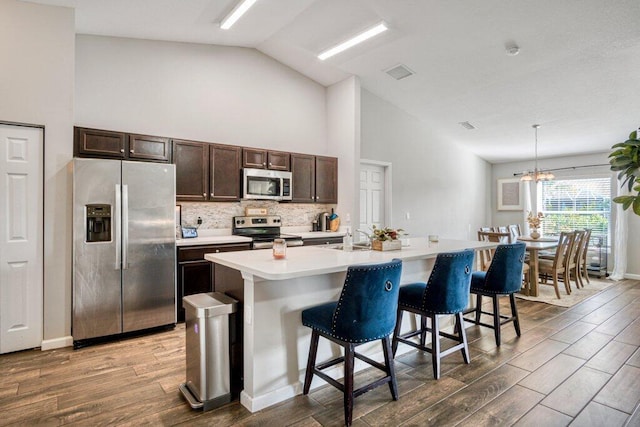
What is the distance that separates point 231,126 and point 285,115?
936 millimetres

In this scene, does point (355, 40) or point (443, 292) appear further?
point (355, 40)

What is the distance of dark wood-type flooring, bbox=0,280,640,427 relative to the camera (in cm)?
214

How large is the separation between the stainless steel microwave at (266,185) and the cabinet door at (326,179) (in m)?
0.53

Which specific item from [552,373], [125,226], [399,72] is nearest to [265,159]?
[125,226]

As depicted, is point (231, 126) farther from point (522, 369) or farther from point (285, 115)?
point (522, 369)

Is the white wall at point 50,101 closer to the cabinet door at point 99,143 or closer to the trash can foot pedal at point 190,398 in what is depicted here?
the cabinet door at point 99,143

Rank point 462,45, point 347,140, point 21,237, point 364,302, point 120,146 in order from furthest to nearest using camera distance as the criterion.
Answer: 1. point 347,140
2. point 462,45
3. point 120,146
4. point 21,237
5. point 364,302

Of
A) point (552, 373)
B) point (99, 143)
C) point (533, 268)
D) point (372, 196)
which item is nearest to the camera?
point (552, 373)

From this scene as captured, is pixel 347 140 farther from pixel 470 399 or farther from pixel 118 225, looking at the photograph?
pixel 470 399

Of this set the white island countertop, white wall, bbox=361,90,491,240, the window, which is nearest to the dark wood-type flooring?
the white island countertop

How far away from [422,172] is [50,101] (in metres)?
5.76

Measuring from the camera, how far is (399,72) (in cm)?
498

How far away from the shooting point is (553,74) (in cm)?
435

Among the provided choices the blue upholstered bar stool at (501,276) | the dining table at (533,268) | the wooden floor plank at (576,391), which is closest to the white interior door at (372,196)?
the dining table at (533,268)
